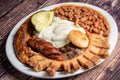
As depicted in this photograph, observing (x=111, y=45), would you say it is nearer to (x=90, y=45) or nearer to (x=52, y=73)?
(x=90, y=45)

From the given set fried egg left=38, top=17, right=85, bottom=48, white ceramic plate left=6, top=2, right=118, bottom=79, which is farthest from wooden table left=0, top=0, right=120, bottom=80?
fried egg left=38, top=17, right=85, bottom=48

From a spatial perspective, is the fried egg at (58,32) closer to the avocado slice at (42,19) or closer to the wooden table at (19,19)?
the avocado slice at (42,19)

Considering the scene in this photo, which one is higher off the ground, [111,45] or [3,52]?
[3,52]

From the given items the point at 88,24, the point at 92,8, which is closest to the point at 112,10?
the point at 92,8

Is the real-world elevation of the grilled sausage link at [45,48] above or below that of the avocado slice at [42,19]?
below

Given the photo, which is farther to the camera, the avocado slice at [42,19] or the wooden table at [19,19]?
the avocado slice at [42,19]

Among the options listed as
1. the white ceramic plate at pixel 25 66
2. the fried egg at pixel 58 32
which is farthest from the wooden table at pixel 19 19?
A: the fried egg at pixel 58 32

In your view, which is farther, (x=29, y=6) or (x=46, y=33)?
(x=29, y=6)
